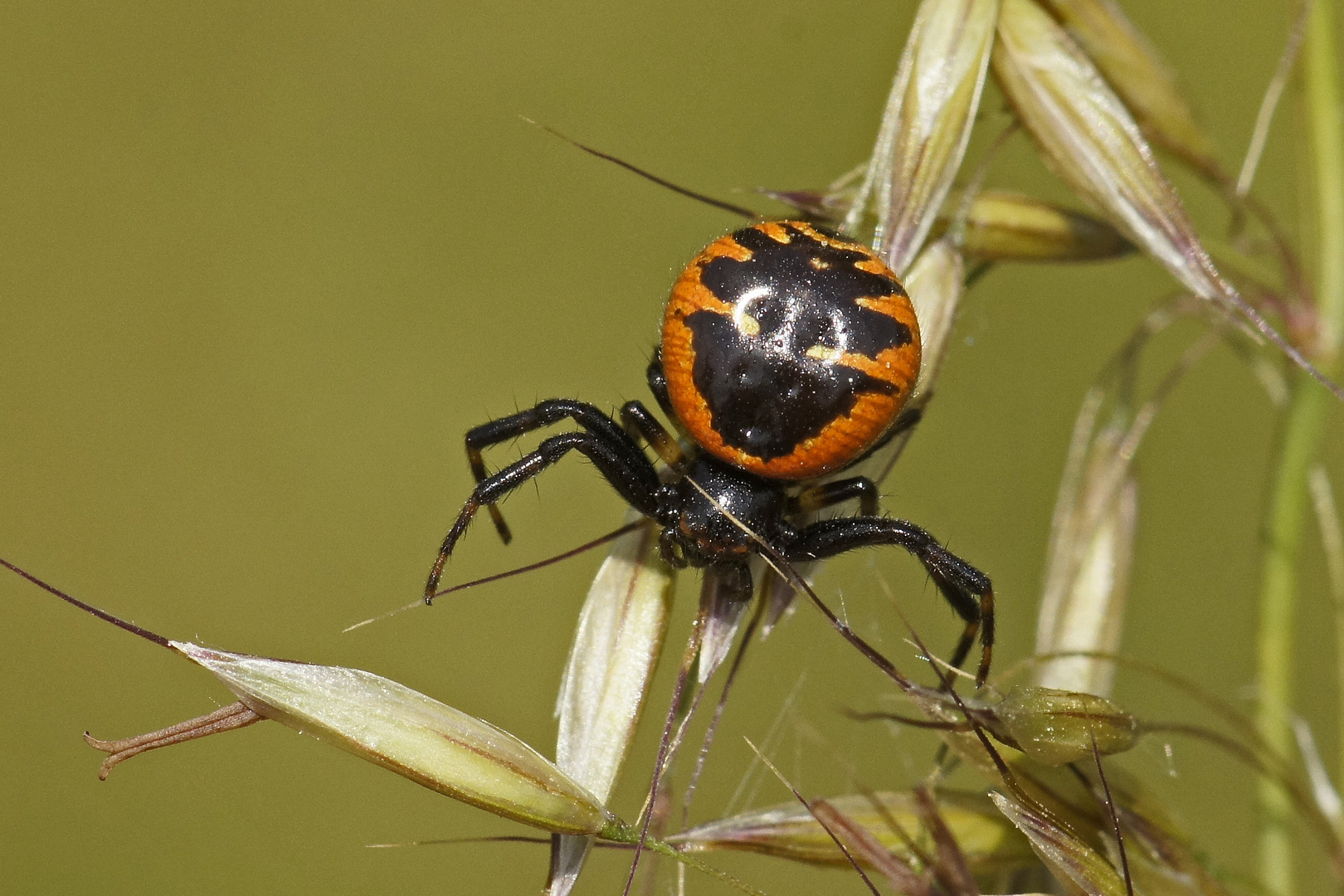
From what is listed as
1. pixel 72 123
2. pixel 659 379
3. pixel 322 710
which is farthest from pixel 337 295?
pixel 322 710

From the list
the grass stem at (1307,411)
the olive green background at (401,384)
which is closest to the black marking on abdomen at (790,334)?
the grass stem at (1307,411)

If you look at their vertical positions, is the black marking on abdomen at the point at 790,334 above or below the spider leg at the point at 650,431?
above

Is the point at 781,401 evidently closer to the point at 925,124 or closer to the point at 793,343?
the point at 793,343

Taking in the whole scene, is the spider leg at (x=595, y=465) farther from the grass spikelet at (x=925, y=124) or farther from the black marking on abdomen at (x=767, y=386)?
the grass spikelet at (x=925, y=124)

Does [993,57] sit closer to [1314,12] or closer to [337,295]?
[1314,12]

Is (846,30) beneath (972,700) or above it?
above

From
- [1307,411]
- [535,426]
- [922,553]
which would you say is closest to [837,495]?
[922,553]

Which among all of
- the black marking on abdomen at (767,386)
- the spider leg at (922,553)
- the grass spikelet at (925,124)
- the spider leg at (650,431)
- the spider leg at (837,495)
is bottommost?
the spider leg at (922,553)

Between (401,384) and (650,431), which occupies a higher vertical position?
(401,384)
